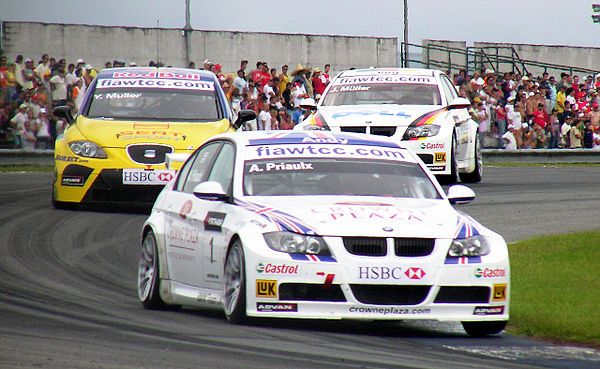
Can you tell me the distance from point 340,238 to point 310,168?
1.18 m

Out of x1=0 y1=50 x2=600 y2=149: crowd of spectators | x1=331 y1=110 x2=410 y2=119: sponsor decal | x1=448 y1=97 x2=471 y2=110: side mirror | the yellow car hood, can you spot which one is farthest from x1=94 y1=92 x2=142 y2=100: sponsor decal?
x1=448 y1=97 x2=471 y2=110: side mirror

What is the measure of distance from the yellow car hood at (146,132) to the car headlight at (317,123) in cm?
249

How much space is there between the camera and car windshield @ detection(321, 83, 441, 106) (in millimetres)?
18859

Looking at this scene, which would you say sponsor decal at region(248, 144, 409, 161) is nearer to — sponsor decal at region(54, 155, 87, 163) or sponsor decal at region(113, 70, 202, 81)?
sponsor decal at region(54, 155, 87, 163)

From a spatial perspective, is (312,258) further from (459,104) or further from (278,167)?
(459,104)

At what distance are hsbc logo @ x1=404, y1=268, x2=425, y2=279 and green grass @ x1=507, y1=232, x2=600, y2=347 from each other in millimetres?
911

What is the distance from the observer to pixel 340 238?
7625 millimetres

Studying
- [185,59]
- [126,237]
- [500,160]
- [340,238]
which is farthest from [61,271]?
[185,59]

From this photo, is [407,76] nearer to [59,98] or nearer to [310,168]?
[59,98]

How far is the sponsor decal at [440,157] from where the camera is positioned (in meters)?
17.8

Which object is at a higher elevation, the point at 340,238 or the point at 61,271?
the point at 340,238

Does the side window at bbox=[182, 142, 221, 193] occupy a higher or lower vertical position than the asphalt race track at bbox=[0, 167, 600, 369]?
higher

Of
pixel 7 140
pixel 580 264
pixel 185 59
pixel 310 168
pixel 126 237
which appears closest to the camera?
pixel 310 168

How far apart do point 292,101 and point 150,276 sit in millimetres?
18397
